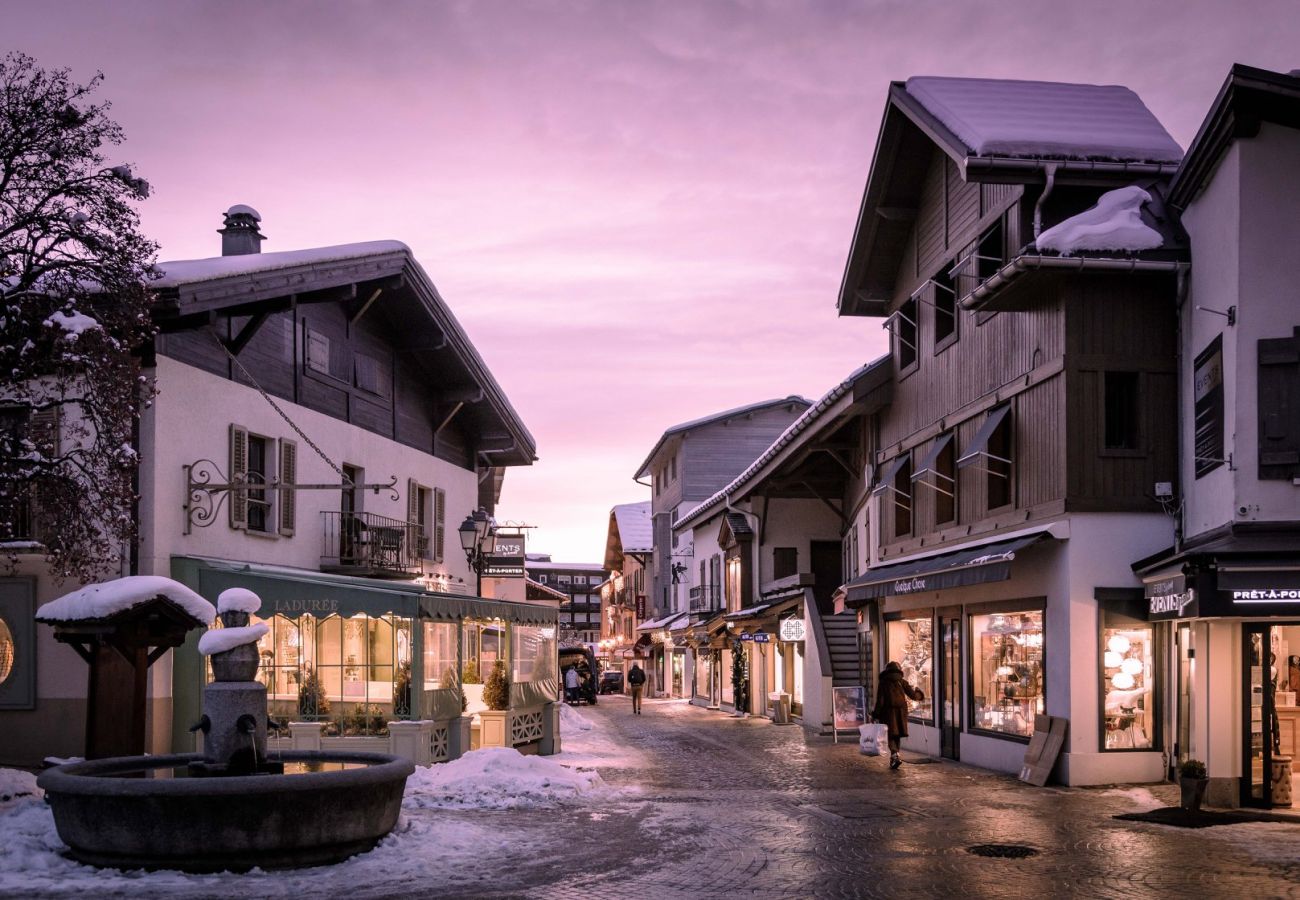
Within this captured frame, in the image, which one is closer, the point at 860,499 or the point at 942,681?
the point at 942,681

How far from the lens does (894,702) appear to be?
22422mm

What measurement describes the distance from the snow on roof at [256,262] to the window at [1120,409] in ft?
40.7

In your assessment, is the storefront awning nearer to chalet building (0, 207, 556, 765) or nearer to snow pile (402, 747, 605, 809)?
chalet building (0, 207, 556, 765)

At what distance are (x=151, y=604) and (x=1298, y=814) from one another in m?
13.3

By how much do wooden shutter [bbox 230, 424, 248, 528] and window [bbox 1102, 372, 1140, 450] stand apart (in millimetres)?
12794

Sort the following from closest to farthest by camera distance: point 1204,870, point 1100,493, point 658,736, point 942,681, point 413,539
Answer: point 1204,870
point 1100,493
point 942,681
point 413,539
point 658,736

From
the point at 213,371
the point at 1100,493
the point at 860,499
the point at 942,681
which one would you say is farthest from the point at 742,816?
the point at 860,499

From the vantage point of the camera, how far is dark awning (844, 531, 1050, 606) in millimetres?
19688

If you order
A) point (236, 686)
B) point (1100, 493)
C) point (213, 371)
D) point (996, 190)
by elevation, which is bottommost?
point (236, 686)

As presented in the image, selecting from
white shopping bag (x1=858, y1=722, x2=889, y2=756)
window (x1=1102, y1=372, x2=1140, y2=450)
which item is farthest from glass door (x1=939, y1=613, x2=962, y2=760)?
window (x1=1102, y1=372, x2=1140, y2=450)

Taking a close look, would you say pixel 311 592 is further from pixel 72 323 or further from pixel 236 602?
pixel 72 323

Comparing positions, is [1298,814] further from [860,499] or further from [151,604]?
[860,499]

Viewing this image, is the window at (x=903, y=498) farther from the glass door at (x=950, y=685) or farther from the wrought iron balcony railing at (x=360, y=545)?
the wrought iron balcony railing at (x=360, y=545)

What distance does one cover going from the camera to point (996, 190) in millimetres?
22188
